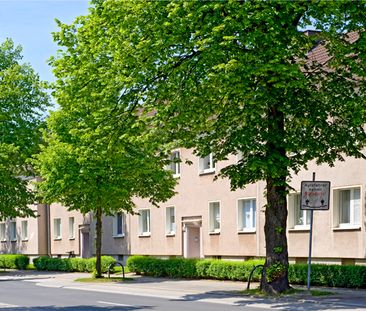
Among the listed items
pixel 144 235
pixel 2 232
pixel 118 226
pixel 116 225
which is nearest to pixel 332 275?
pixel 144 235

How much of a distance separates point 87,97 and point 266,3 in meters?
6.17

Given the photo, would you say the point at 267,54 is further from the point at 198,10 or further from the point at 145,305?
the point at 145,305

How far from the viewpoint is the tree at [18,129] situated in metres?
48.3

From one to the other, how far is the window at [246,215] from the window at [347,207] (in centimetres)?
633

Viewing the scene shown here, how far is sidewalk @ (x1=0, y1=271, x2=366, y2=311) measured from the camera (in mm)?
21294

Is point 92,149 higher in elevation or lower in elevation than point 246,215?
higher

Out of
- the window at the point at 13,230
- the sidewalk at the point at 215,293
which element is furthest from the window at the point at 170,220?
the window at the point at 13,230

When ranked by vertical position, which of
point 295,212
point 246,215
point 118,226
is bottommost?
point 118,226

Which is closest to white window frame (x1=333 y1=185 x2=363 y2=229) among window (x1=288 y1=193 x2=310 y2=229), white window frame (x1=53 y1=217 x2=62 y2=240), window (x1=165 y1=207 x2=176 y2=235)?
window (x1=288 y1=193 x2=310 y2=229)

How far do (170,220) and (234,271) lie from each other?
510 inches

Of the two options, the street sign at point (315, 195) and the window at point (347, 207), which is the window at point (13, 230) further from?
the street sign at point (315, 195)

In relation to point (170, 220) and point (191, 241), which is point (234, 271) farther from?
point (170, 220)

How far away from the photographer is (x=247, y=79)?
69.4ft

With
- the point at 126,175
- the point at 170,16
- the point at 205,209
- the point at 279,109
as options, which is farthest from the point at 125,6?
the point at 205,209
